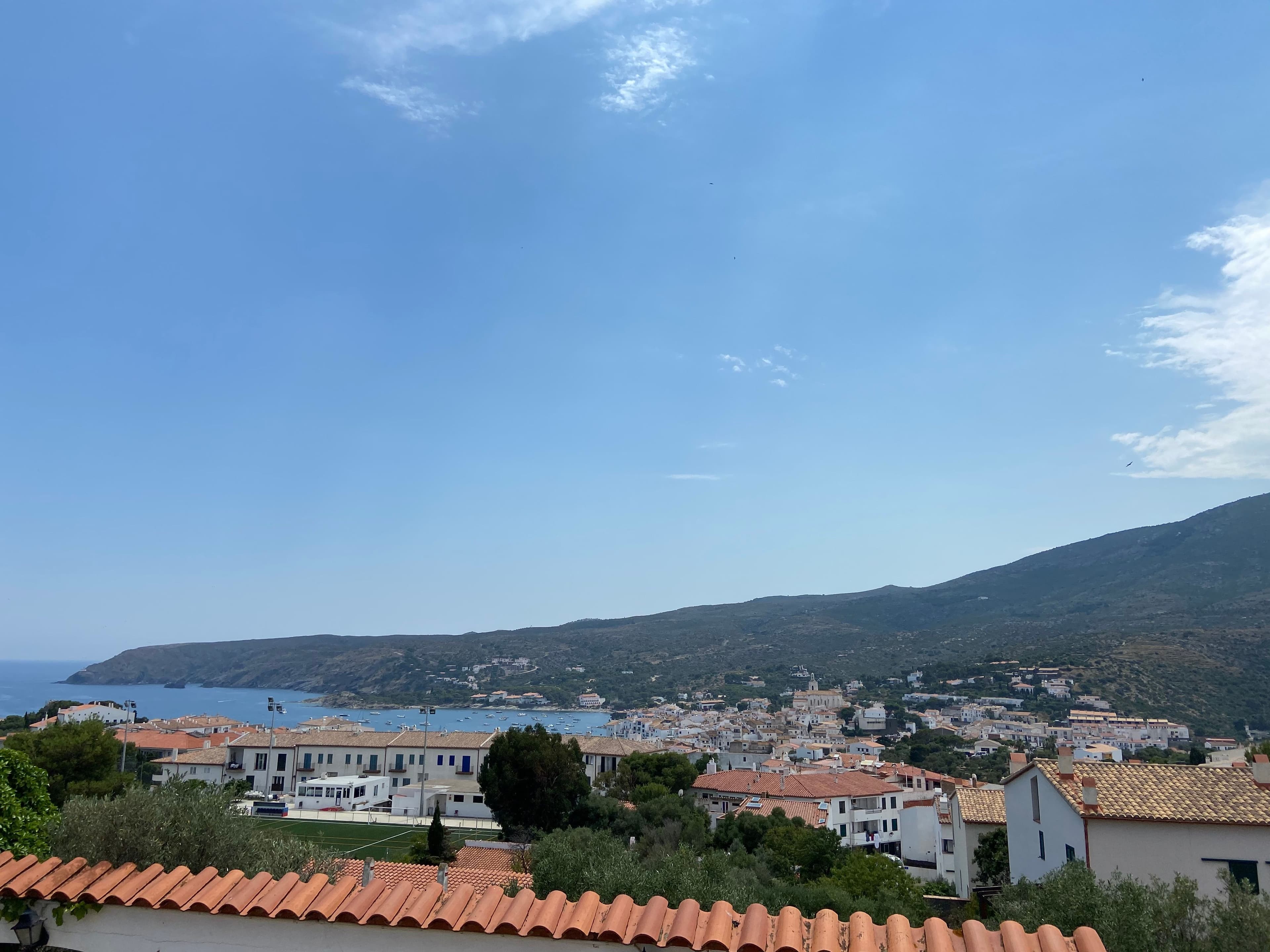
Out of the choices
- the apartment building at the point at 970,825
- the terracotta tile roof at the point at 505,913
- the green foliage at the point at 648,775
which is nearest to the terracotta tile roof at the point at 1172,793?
the apartment building at the point at 970,825

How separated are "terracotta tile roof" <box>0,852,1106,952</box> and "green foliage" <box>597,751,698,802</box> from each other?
1911 inches

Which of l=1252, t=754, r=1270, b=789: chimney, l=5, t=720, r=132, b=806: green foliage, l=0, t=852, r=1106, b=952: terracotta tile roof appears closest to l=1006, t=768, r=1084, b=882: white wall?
l=1252, t=754, r=1270, b=789: chimney

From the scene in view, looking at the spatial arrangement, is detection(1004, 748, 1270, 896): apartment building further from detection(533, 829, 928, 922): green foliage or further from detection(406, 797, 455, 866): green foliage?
detection(406, 797, 455, 866): green foliage

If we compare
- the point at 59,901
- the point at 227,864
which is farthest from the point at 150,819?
the point at 59,901

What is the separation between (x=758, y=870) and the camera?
2386cm

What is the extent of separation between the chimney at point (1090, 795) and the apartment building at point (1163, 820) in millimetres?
16

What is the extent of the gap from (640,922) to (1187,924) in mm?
6559

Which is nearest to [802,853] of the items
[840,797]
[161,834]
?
[840,797]

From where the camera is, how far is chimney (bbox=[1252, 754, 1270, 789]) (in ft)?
58.2

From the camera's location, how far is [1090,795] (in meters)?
17.4

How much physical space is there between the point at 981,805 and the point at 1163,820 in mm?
14625

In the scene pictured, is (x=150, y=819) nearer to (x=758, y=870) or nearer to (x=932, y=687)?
(x=758, y=870)

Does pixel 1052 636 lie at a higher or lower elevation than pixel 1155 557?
lower

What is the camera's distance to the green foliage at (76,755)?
3688 cm
